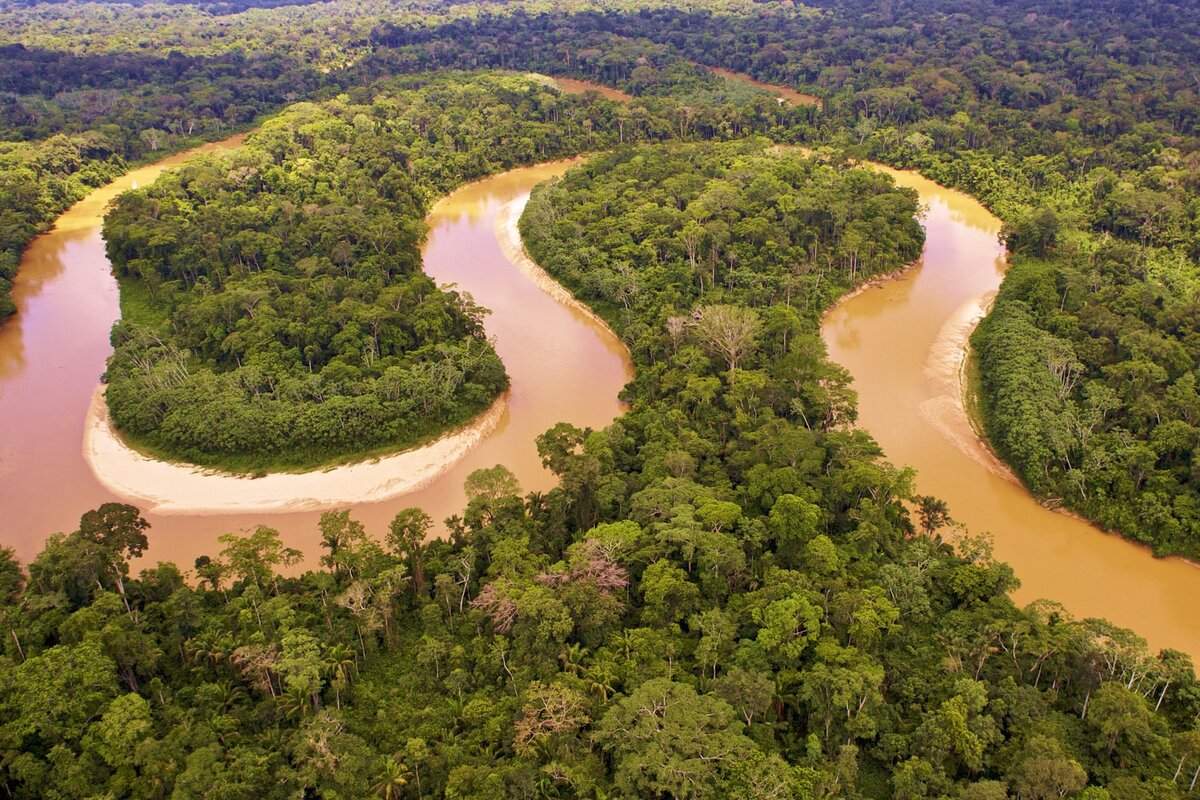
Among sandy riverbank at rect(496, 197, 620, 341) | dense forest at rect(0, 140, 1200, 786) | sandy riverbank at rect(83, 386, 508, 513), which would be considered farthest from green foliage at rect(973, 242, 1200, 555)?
sandy riverbank at rect(83, 386, 508, 513)

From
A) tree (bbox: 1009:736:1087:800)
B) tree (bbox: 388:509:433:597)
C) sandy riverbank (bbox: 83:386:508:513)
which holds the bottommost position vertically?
sandy riverbank (bbox: 83:386:508:513)

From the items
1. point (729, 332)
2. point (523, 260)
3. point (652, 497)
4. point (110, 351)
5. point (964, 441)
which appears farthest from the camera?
point (523, 260)

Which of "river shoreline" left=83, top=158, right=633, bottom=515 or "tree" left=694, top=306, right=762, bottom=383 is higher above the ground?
"tree" left=694, top=306, right=762, bottom=383

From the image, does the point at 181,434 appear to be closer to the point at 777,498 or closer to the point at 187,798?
the point at 187,798

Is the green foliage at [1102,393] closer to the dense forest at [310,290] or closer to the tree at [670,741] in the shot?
the tree at [670,741]

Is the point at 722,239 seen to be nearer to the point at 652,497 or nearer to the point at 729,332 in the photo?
the point at 729,332

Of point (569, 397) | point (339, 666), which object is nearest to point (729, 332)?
point (569, 397)

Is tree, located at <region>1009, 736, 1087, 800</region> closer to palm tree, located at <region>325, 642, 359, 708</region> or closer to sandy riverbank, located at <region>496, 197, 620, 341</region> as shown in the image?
palm tree, located at <region>325, 642, 359, 708</region>
